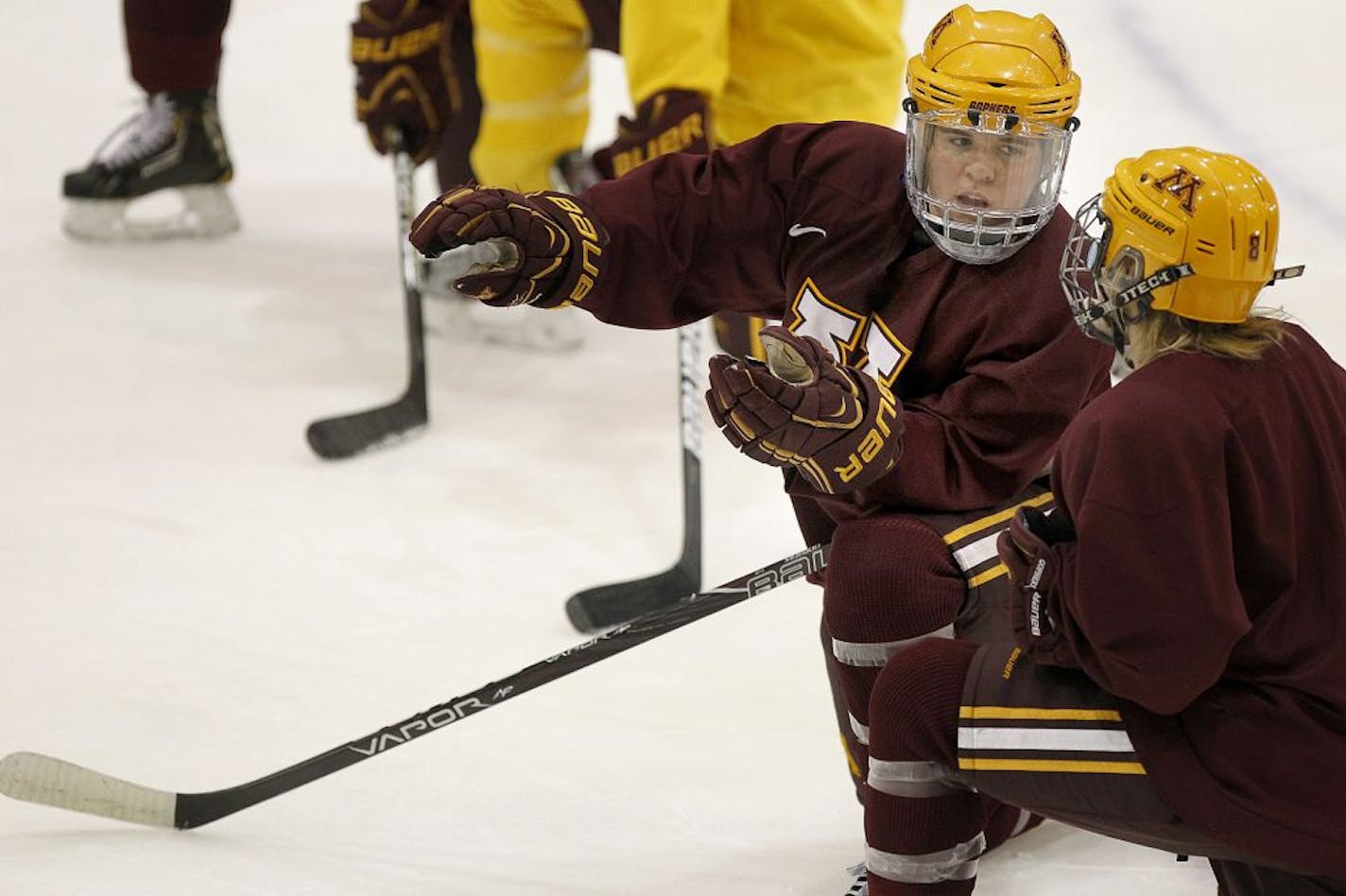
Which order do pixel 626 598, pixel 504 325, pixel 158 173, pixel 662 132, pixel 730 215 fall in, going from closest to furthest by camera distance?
pixel 730 215 < pixel 626 598 < pixel 662 132 < pixel 504 325 < pixel 158 173

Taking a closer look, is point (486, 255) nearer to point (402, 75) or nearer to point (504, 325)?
point (402, 75)

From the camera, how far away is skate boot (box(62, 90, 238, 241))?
4.25 meters

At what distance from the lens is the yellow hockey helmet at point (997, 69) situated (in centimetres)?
183

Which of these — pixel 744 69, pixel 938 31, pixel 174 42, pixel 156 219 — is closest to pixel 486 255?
pixel 938 31

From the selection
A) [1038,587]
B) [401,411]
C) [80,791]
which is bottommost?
[401,411]

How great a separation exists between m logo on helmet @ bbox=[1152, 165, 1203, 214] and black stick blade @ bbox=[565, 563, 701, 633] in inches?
53.0

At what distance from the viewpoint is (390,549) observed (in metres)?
2.97

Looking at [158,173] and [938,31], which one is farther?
[158,173]

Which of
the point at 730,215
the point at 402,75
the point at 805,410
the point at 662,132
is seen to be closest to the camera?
the point at 805,410

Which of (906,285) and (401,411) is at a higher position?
(906,285)

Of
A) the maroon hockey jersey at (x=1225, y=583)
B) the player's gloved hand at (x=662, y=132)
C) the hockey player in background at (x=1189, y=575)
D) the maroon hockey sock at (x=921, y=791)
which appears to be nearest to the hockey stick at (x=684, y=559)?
the player's gloved hand at (x=662, y=132)

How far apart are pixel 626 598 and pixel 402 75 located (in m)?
1.26

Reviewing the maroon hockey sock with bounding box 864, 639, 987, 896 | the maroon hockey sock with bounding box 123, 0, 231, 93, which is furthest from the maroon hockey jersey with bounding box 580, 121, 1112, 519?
the maroon hockey sock with bounding box 123, 0, 231, 93

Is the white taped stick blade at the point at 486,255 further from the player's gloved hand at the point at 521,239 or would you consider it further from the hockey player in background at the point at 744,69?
the hockey player in background at the point at 744,69
